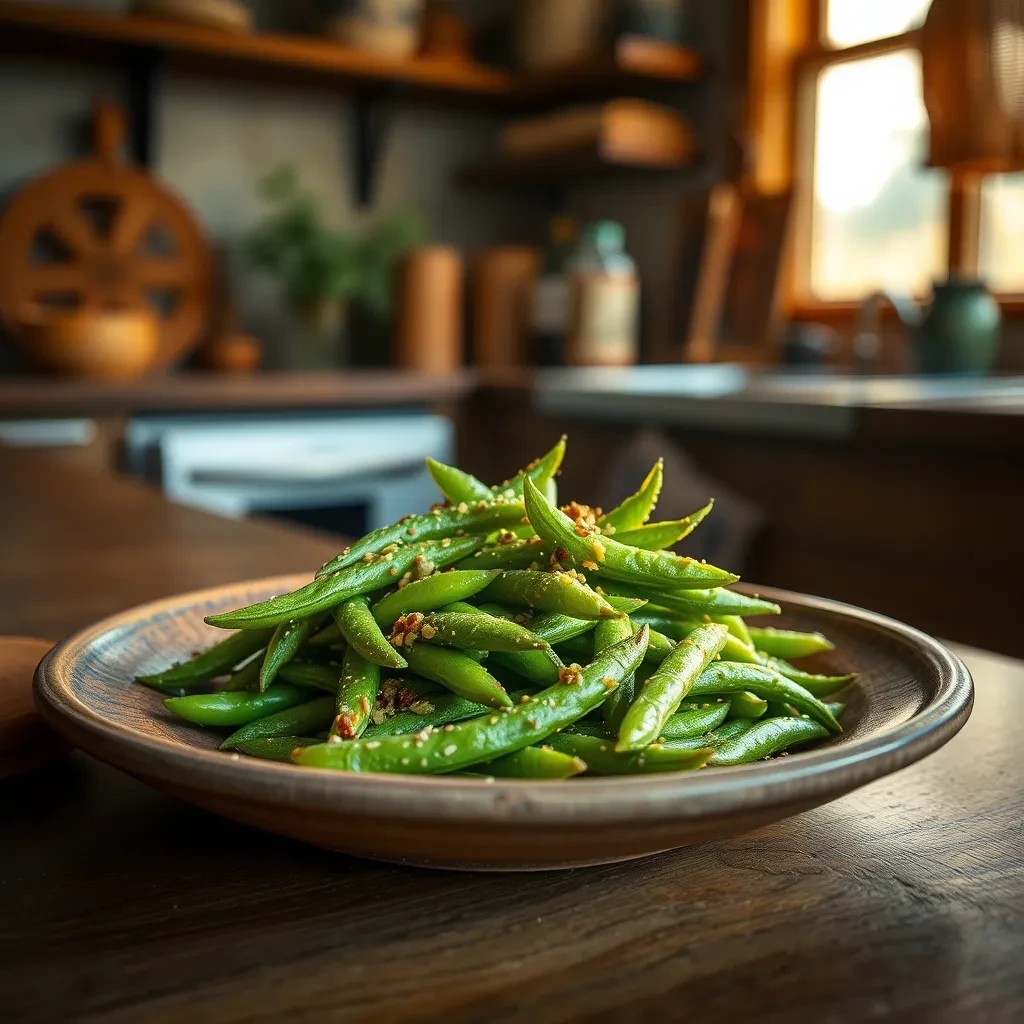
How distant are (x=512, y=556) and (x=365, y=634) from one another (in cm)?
12

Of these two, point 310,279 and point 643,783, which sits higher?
point 310,279

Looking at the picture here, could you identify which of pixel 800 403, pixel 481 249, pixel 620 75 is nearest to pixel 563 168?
pixel 620 75

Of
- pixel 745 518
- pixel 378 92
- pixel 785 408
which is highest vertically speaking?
pixel 378 92

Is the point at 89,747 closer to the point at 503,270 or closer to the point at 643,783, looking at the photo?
the point at 643,783

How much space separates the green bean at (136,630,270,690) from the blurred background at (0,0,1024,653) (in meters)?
1.83

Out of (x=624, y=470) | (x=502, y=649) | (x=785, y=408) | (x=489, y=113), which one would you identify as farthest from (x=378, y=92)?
(x=502, y=649)

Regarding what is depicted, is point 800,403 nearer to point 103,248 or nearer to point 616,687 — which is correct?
point 616,687

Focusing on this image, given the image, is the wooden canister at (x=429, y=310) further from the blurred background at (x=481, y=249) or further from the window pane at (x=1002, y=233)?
the window pane at (x=1002, y=233)

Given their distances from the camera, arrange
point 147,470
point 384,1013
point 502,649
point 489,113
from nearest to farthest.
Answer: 1. point 384,1013
2. point 502,649
3. point 147,470
4. point 489,113

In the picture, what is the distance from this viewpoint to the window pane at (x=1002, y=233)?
3.21 m

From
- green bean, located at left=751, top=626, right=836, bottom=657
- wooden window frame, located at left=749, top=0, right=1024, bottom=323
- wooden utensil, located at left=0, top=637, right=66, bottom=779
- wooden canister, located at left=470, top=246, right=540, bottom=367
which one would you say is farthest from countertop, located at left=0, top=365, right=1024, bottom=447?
wooden utensil, located at left=0, top=637, right=66, bottom=779

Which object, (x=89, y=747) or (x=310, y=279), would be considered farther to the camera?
(x=310, y=279)

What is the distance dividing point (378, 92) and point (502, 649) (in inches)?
147

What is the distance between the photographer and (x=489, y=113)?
442 centimetres
